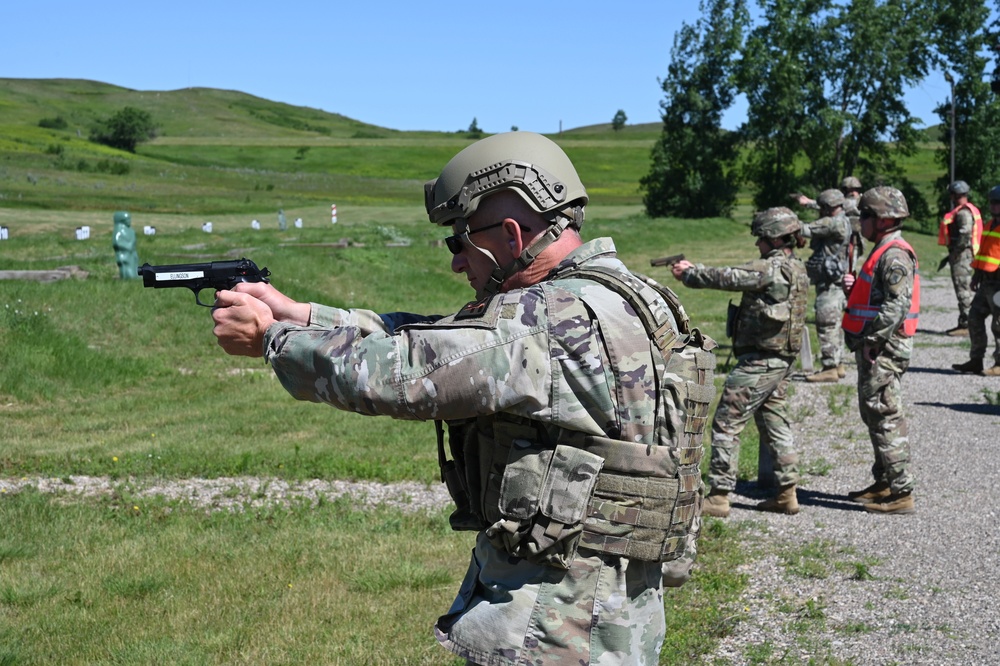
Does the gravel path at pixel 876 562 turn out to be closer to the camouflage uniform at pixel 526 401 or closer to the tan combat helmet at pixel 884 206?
the tan combat helmet at pixel 884 206

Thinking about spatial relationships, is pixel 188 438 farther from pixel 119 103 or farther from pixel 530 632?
pixel 119 103

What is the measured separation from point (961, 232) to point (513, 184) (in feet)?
52.8

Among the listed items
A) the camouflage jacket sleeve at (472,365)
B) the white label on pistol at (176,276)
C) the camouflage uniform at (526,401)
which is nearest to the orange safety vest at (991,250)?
the camouflage uniform at (526,401)

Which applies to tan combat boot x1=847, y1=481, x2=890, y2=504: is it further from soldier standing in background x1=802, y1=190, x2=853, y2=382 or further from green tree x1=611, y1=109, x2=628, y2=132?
green tree x1=611, y1=109, x2=628, y2=132

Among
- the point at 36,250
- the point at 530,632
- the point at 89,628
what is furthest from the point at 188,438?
the point at 36,250

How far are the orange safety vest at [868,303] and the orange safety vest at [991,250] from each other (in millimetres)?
6304

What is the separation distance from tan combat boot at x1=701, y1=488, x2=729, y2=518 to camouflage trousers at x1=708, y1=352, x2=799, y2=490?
54mm

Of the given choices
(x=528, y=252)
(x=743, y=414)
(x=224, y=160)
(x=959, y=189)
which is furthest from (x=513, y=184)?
(x=224, y=160)

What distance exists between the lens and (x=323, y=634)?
18.1 ft

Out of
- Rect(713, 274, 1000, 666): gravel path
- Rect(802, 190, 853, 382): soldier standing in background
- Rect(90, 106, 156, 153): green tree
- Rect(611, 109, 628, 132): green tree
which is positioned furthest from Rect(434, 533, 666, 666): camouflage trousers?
Rect(611, 109, 628, 132): green tree

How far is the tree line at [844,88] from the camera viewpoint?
2108 inches

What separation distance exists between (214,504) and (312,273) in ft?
41.3

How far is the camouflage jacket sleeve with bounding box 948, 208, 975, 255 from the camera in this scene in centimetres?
1694

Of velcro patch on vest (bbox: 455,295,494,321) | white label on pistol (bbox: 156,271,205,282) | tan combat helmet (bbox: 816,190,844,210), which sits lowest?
velcro patch on vest (bbox: 455,295,494,321)
